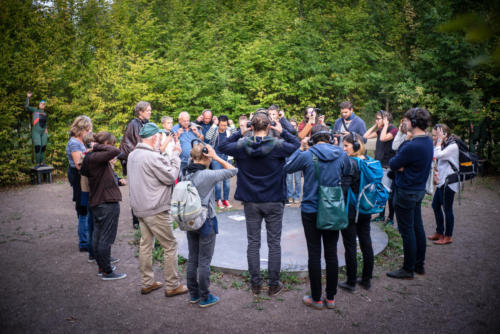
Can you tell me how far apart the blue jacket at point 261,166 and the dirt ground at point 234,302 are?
133 cm

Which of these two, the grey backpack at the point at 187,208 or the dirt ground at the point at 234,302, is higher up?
the grey backpack at the point at 187,208

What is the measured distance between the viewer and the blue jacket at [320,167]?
3.74 meters

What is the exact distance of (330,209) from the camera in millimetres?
3668

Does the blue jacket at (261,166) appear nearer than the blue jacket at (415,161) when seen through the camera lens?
Yes

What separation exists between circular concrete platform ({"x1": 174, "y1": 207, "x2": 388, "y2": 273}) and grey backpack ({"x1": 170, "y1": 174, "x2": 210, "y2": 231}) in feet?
5.02

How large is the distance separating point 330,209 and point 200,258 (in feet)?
5.08

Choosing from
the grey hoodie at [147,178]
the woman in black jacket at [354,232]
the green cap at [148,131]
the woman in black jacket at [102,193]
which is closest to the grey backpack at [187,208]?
the grey hoodie at [147,178]

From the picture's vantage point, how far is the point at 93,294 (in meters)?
4.39

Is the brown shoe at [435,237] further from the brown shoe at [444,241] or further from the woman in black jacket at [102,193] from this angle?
the woman in black jacket at [102,193]

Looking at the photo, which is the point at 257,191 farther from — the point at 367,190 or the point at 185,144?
the point at 185,144

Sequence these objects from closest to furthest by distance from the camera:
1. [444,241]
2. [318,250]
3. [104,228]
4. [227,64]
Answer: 1. [318,250]
2. [104,228]
3. [444,241]
4. [227,64]

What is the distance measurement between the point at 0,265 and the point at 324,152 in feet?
17.3

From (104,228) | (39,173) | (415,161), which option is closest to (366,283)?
(415,161)

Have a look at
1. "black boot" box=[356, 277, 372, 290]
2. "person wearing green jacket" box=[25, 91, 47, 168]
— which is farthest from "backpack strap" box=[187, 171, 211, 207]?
"person wearing green jacket" box=[25, 91, 47, 168]
